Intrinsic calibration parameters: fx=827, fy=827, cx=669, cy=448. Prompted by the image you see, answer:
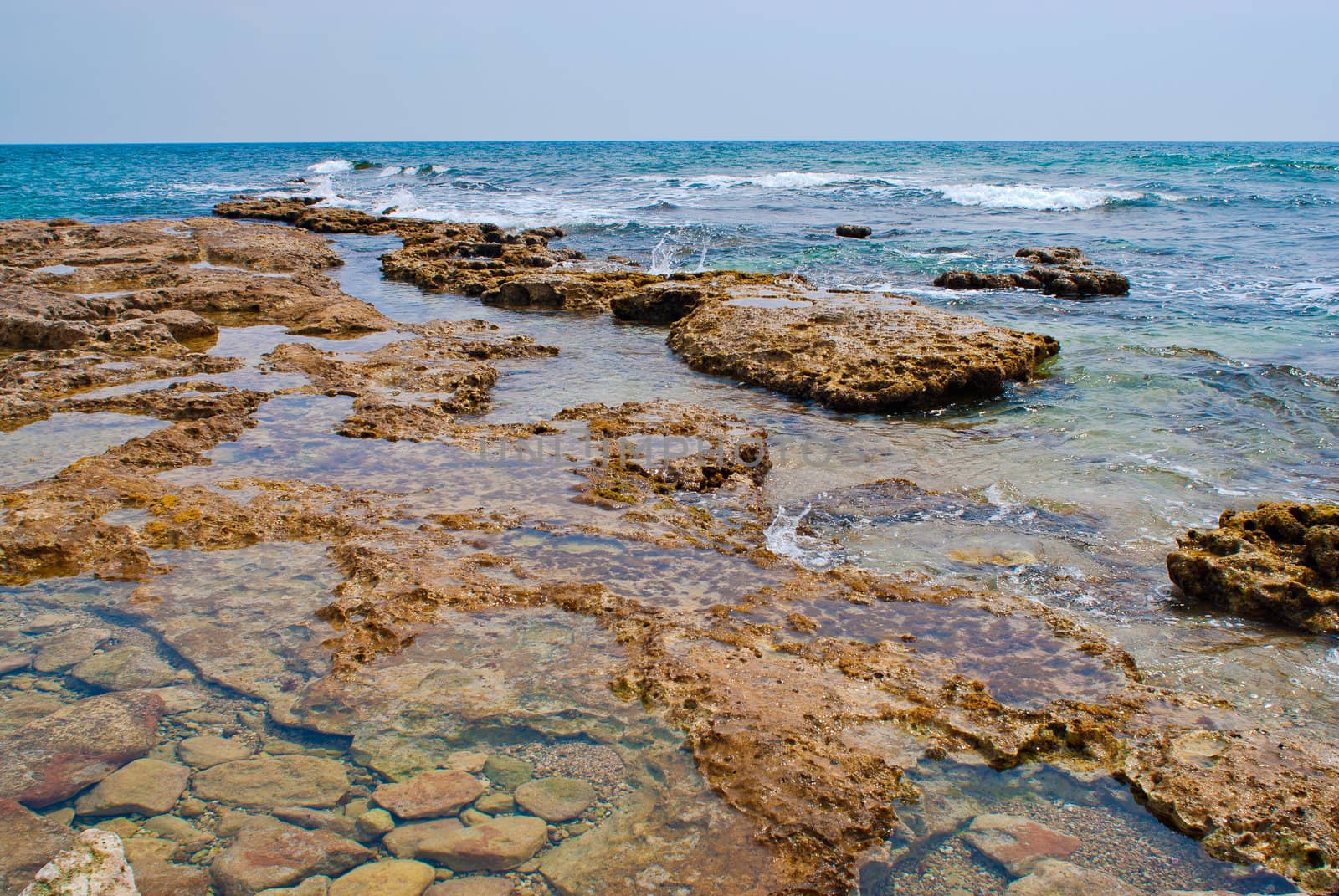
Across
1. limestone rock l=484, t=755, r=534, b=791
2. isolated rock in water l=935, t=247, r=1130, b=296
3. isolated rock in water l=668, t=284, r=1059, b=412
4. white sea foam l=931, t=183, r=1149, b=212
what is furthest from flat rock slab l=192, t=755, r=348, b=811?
white sea foam l=931, t=183, r=1149, b=212

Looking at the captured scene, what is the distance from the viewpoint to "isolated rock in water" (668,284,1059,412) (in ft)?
22.4

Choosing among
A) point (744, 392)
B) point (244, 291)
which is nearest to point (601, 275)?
point (244, 291)

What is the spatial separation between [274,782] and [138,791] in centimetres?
39

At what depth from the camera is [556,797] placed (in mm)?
2516

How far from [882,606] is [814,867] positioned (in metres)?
1.57

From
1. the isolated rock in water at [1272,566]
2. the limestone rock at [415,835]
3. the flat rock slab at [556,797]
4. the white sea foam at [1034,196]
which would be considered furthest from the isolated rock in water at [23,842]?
the white sea foam at [1034,196]

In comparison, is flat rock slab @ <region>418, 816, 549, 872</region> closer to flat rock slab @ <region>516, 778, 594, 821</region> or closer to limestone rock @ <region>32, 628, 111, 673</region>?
flat rock slab @ <region>516, 778, 594, 821</region>

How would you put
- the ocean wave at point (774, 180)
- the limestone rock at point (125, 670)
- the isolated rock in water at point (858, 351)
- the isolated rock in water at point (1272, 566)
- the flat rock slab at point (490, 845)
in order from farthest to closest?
the ocean wave at point (774, 180), the isolated rock in water at point (858, 351), the isolated rock in water at point (1272, 566), the limestone rock at point (125, 670), the flat rock slab at point (490, 845)

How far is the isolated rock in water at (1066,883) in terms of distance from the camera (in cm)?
223

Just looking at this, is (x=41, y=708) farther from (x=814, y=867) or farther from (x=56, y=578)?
(x=814, y=867)

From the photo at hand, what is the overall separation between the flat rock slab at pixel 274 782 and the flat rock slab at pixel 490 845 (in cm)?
40

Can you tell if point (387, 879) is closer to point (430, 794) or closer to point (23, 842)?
point (430, 794)

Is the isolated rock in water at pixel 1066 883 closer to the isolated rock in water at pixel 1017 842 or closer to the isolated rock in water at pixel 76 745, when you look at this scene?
the isolated rock in water at pixel 1017 842

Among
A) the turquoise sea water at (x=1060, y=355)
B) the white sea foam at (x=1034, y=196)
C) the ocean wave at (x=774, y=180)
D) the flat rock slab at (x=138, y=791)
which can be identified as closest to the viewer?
the flat rock slab at (x=138, y=791)
